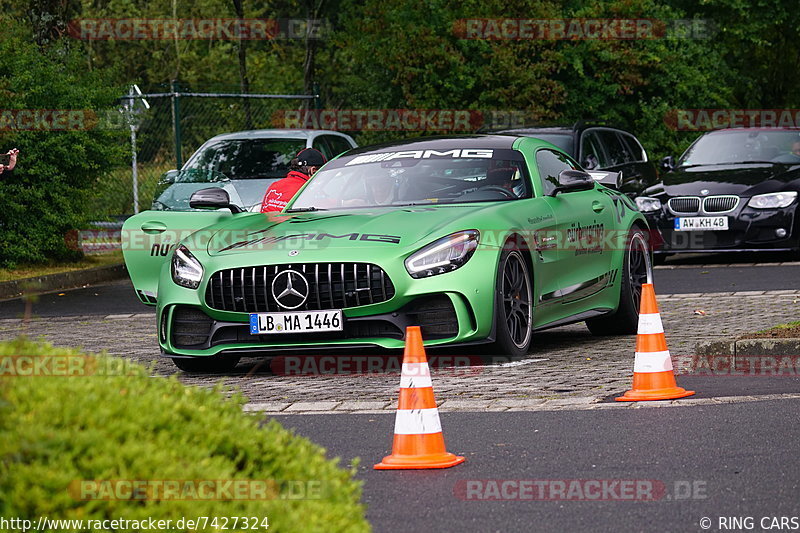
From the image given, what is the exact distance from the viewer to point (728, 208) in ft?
55.7

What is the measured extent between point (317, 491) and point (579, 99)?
83.6 ft

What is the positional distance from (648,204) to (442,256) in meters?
9.06

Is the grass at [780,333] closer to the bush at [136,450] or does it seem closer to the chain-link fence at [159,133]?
the bush at [136,450]

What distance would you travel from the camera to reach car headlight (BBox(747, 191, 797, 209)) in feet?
55.6

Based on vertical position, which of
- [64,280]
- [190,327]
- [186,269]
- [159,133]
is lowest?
[64,280]

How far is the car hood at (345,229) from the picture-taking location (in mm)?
9078

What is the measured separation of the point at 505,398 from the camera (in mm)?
8109

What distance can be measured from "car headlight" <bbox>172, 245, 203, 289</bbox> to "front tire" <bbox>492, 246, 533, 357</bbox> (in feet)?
6.30

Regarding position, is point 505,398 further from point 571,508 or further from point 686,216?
point 686,216

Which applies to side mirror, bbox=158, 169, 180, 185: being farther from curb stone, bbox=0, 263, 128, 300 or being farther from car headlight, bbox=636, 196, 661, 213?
car headlight, bbox=636, 196, 661, 213

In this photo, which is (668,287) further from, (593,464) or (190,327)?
(593,464)

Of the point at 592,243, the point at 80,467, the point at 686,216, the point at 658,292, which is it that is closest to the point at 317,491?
the point at 80,467

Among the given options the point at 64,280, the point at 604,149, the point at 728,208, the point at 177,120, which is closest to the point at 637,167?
the point at 604,149

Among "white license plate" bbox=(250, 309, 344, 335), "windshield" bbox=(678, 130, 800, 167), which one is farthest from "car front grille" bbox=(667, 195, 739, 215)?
"white license plate" bbox=(250, 309, 344, 335)
